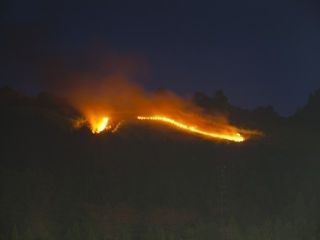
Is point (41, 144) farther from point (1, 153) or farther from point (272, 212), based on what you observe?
point (272, 212)

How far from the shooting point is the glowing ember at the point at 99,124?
44.1 ft

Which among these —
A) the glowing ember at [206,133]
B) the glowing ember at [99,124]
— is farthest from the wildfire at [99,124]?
the glowing ember at [206,133]

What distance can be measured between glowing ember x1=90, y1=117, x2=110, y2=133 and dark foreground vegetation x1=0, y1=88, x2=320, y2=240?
0.26 metres

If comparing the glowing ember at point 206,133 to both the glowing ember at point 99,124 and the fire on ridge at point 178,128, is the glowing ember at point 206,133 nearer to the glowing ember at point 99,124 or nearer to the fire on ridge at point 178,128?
the fire on ridge at point 178,128

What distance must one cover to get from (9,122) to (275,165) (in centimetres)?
628

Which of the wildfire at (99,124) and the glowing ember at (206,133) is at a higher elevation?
the glowing ember at (206,133)

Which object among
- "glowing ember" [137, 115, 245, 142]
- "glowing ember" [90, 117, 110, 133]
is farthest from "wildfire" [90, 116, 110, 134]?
"glowing ember" [137, 115, 245, 142]

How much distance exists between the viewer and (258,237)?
13.8m

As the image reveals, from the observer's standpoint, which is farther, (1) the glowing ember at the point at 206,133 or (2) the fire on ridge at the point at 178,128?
(1) the glowing ember at the point at 206,133

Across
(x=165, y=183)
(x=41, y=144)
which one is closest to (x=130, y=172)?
(x=165, y=183)

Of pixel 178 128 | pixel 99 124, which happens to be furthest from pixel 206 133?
pixel 99 124

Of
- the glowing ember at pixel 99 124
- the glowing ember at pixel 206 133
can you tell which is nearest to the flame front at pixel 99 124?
the glowing ember at pixel 99 124

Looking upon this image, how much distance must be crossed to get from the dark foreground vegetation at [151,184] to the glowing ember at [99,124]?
0.26 metres

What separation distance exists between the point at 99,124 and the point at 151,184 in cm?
190
